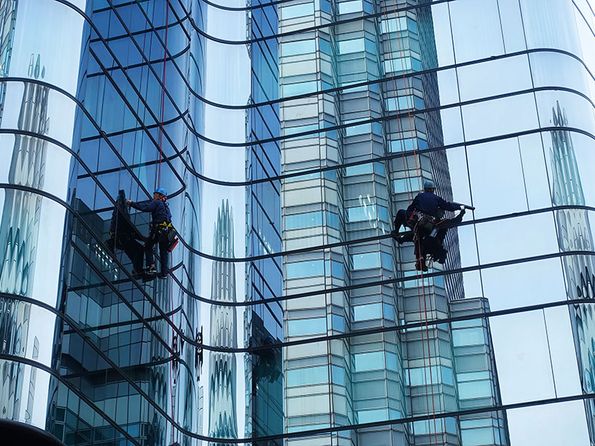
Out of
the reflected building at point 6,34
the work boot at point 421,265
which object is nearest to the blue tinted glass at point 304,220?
the work boot at point 421,265

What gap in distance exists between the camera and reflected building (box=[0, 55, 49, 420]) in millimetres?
20906

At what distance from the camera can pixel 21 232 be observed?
22.1m

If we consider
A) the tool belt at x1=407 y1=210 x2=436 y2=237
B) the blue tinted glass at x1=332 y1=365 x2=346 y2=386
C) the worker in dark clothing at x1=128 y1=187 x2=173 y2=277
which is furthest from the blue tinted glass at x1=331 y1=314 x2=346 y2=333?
the worker in dark clothing at x1=128 y1=187 x2=173 y2=277

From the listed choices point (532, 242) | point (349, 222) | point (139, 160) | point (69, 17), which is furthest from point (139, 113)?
point (532, 242)

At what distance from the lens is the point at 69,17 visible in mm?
25219

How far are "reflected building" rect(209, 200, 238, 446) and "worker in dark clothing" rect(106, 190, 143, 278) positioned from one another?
3937 mm

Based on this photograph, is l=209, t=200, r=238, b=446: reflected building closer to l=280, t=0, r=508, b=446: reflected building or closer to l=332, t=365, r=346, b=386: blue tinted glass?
l=280, t=0, r=508, b=446: reflected building

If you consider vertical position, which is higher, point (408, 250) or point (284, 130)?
point (284, 130)

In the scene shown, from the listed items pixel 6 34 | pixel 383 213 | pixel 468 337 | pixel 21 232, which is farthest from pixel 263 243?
pixel 21 232

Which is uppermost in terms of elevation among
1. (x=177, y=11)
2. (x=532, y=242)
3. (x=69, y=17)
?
(x=177, y=11)

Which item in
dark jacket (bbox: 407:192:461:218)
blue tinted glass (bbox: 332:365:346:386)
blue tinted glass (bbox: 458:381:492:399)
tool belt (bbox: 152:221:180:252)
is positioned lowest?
blue tinted glass (bbox: 458:381:492:399)

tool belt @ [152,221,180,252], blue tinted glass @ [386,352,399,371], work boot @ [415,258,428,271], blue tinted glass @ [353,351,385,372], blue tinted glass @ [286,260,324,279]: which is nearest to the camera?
tool belt @ [152,221,180,252]

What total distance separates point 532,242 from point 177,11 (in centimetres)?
1079

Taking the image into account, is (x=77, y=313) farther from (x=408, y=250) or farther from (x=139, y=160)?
(x=408, y=250)
